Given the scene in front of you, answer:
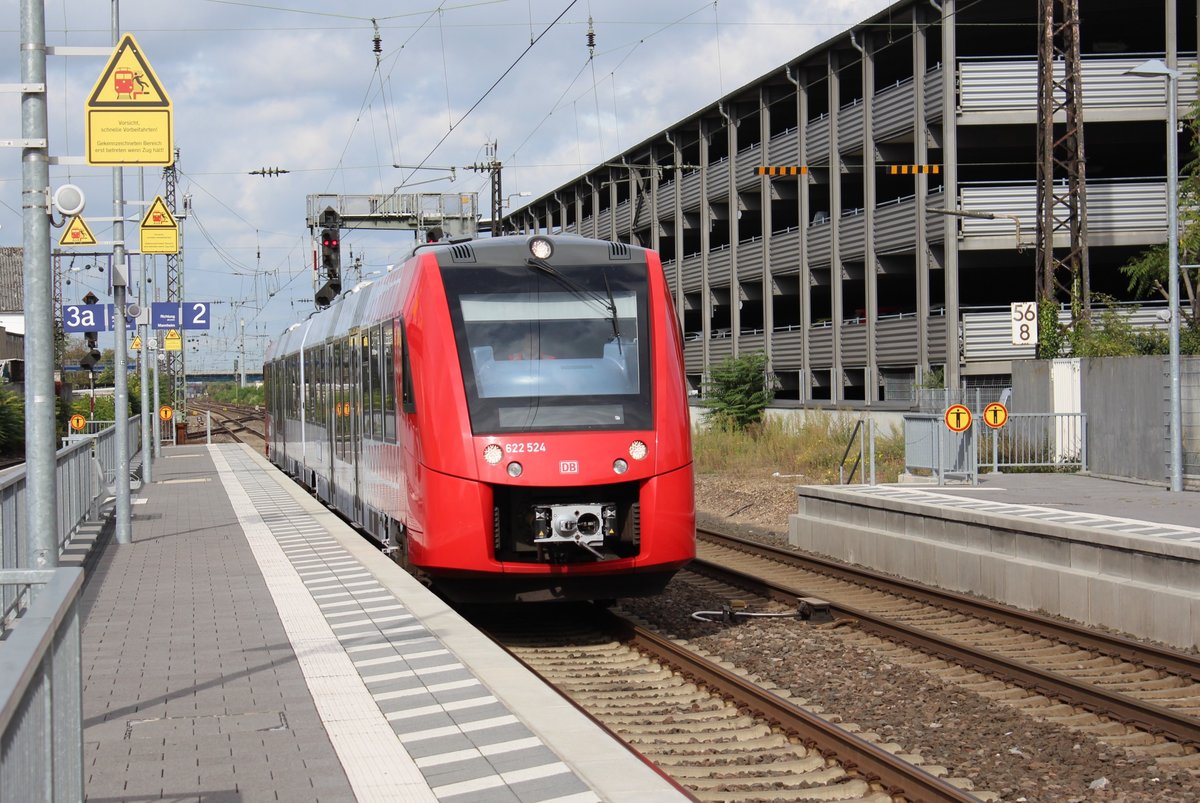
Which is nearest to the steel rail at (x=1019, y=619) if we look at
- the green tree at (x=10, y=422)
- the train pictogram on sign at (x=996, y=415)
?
the train pictogram on sign at (x=996, y=415)

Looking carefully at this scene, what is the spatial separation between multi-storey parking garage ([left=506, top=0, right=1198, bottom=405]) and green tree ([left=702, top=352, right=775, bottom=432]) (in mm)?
2628

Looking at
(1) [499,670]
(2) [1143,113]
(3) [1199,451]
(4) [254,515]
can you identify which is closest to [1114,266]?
(2) [1143,113]

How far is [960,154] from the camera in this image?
38.7 meters

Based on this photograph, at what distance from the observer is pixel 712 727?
8320mm

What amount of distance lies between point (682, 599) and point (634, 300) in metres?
3.69

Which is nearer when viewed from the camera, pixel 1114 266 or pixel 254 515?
pixel 254 515

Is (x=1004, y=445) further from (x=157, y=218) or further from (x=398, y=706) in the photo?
(x=398, y=706)

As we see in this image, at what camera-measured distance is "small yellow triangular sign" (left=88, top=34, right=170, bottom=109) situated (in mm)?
9023

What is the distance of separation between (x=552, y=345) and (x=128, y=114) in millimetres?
3627

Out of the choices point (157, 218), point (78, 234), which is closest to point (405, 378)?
point (78, 234)

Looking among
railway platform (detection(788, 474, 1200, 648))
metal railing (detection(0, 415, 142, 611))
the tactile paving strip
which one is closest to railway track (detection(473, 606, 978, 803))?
the tactile paving strip

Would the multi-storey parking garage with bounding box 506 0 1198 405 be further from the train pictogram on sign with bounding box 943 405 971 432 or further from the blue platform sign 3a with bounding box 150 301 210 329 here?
the train pictogram on sign with bounding box 943 405 971 432

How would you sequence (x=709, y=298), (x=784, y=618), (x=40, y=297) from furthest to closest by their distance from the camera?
(x=709, y=298) < (x=784, y=618) < (x=40, y=297)

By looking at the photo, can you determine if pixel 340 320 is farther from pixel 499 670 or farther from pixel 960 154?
pixel 960 154
